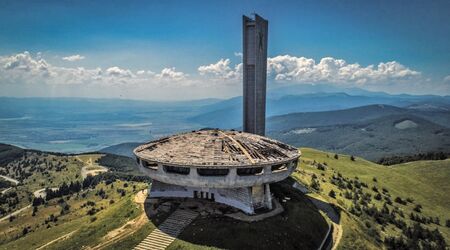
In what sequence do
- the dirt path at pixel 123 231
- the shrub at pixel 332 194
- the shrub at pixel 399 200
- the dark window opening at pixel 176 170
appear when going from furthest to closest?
the shrub at pixel 399 200
the shrub at pixel 332 194
the dark window opening at pixel 176 170
the dirt path at pixel 123 231

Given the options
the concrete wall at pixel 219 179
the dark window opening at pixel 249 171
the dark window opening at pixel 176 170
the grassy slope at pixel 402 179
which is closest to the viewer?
the concrete wall at pixel 219 179

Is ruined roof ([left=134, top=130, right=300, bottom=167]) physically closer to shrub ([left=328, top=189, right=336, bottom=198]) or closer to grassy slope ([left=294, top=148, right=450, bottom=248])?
shrub ([left=328, top=189, right=336, bottom=198])

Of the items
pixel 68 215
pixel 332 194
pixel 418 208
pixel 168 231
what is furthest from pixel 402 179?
pixel 68 215

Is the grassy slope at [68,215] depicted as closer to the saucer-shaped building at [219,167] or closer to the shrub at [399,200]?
the saucer-shaped building at [219,167]

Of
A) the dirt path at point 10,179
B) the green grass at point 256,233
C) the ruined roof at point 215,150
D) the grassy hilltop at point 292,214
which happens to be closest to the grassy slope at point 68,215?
the grassy hilltop at point 292,214

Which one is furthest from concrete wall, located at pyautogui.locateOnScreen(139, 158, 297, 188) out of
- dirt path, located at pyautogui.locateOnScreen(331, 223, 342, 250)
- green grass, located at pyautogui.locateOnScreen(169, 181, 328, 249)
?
dirt path, located at pyautogui.locateOnScreen(331, 223, 342, 250)

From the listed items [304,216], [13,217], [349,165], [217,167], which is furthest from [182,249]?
[13,217]

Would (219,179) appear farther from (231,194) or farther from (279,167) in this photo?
(279,167)

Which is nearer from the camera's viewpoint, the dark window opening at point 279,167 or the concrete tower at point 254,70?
the dark window opening at point 279,167
